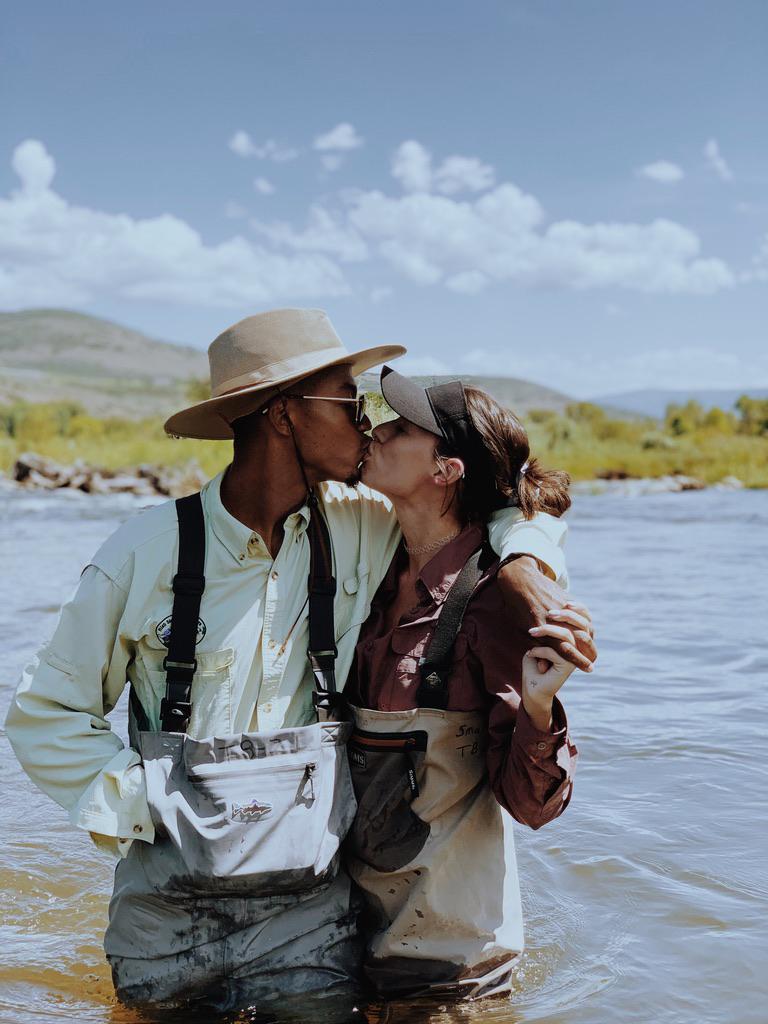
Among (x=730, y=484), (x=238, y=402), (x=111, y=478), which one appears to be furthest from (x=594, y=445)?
(x=238, y=402)

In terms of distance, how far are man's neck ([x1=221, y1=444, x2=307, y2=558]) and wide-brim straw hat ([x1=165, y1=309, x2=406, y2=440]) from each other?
134mm

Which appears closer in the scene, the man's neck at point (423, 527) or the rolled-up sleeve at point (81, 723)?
the rolled-up sleeve at point (81, 723)

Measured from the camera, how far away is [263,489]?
302 cm

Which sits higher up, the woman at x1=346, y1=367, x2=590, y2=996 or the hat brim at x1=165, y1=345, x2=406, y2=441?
the hat brim at x1=165, y1=345, x2=406, y2=441

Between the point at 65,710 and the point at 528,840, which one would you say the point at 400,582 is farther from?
the point at 528,840

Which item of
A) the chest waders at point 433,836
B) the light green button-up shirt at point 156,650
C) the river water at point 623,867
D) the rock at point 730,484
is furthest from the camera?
the rock at point 730,484

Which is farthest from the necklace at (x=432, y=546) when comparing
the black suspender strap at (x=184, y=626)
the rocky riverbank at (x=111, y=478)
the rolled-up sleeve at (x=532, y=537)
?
the rocky riverbank at (x=111, y=478)

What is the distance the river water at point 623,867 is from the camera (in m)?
4.00

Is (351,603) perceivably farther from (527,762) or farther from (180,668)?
(527,762)

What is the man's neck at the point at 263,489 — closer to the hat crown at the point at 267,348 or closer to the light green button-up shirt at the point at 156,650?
the light green button-up shirt at the point at 156,650

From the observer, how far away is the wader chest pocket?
2895 mm

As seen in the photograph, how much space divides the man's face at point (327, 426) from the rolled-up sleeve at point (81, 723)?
60 centimetres

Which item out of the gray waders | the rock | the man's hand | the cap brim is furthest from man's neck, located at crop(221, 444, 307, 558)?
the rock

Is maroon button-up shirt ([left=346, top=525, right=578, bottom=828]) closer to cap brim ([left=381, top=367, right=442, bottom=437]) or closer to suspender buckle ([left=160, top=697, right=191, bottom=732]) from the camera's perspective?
cap brim ([left=381, top=367, right=442, bottom=437])
